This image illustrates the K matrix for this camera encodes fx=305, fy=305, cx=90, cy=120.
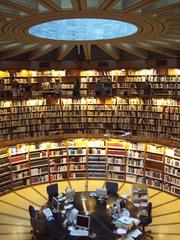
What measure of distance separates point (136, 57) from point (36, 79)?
16.1 ft

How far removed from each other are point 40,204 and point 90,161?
3.22 meters

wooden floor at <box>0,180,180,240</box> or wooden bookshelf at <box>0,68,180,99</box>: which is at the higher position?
wooden bookshelf at <box>0,68,180,99</box>

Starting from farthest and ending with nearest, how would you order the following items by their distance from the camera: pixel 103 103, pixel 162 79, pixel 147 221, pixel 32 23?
pixel 103 103 → pixel 162 79 → pixel 147 221 → pixel 32 23

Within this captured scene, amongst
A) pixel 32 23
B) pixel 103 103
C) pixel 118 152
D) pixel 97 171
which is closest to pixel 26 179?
pixel 97 171

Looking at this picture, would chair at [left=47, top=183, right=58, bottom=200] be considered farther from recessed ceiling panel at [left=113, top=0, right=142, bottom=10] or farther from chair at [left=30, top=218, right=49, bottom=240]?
recessed ceiling panel at [left=113, top=0, right=142, bottom=10]

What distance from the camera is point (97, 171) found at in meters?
13.5

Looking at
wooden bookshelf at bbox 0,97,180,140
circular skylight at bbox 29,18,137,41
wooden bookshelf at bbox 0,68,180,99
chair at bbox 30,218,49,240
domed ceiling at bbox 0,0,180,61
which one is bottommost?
chair at bbox 30,218,49,240

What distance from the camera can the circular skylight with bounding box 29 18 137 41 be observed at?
31.4 feet

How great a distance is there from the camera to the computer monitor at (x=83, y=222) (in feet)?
25.6

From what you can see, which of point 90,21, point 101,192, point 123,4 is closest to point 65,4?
Result: point 123,4

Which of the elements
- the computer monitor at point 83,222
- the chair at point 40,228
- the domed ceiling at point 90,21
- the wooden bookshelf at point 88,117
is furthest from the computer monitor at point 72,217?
the wooden bookshelf at point 88,117

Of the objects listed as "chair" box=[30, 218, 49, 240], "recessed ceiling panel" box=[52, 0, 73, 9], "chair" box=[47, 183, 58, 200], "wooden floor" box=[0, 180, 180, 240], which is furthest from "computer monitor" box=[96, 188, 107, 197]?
"recessed ceiling panel" box=[52, 0, 73, 9]

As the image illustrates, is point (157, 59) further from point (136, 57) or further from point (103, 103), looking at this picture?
point (103, 103)

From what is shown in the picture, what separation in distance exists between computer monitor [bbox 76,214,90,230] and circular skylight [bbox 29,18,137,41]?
544cm
